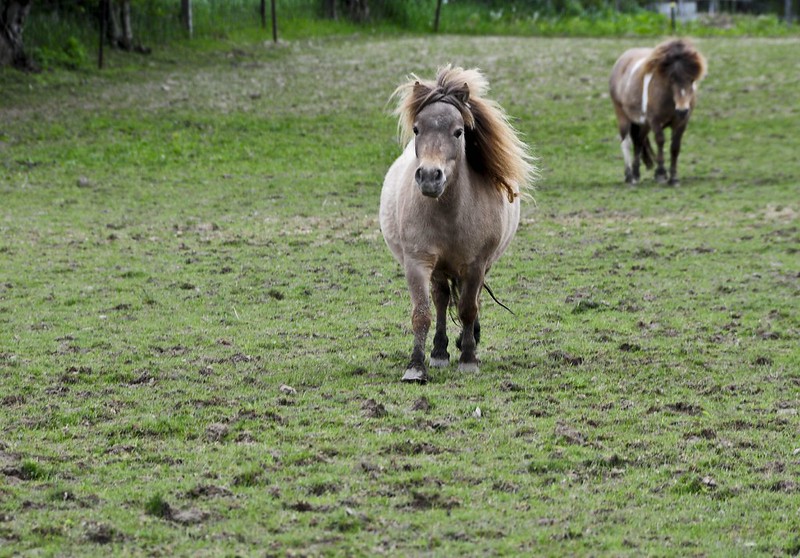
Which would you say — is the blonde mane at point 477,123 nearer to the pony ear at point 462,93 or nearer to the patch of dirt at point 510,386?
the pony ear at point 462,93

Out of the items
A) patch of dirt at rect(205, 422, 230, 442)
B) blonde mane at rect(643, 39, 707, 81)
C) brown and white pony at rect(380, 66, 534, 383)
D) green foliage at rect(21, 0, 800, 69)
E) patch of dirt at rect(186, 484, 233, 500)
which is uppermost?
green foliage at rect(21, 0, 800, 69)

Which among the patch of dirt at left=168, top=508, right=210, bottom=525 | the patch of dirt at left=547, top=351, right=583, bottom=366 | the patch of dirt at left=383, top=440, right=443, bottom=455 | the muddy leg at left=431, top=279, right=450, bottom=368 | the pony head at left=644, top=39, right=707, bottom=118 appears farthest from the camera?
the pony head at left=644, top=39, right=707, bottom=118

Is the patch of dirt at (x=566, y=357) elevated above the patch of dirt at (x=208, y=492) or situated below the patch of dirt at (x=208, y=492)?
below

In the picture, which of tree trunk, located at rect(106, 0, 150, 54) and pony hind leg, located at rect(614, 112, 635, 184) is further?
tree trunk, located at rect(106, 0, 150, 54)

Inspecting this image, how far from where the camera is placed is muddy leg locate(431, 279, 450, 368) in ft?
22.8

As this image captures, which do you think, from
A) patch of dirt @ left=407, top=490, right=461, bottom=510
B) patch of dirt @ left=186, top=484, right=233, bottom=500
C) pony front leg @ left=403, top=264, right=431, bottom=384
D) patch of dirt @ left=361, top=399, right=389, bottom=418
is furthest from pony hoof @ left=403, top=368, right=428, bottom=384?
patch of dirt @ left=186, top=484, right=233, bottom=500

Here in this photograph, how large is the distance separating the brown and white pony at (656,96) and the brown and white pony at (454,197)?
28.4 ft

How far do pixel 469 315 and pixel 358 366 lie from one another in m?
0.76

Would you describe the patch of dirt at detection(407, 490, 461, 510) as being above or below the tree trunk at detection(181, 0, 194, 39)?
below

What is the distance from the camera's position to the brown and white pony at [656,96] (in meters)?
14.9

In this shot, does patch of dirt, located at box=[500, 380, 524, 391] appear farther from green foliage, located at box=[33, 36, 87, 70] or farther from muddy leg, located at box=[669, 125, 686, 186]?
green foliage, located at box=[33, 36, 87, 70]

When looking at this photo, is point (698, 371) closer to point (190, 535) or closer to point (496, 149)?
point (496, 149)

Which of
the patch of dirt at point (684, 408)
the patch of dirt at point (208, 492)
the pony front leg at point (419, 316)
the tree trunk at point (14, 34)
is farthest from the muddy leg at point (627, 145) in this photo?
the patch of dirt at point (208, 492)

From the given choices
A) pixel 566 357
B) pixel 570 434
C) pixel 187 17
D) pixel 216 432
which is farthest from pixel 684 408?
pixel 187 17
